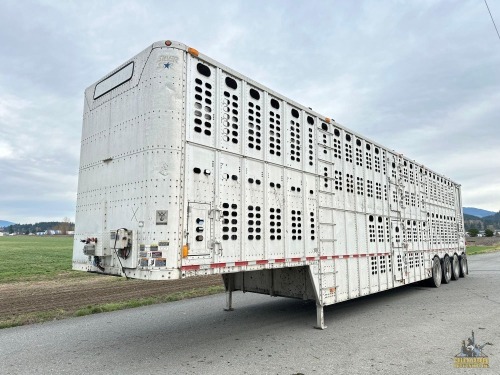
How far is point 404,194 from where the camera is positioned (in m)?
11.4

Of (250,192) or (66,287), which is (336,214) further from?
(66,287)

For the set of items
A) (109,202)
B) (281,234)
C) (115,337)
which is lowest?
(115,337)

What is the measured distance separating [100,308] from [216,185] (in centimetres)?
629

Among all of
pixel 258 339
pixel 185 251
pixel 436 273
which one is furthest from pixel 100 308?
pixel 436 273

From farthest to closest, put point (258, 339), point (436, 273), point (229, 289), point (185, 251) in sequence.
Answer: point (436, 273)
point (229, 289)
point (258, 339)
point (185, 251)

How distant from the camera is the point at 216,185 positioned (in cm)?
569

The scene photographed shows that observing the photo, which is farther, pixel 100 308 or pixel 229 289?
pixel 100 308

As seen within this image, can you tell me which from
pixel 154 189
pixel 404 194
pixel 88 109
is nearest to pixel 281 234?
pixel 154 189

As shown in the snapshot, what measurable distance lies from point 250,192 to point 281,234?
1.10 meters

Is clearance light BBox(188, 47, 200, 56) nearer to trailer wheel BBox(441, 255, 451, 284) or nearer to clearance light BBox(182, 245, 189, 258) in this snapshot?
clearance light BBox(182, 245, 189, 258)

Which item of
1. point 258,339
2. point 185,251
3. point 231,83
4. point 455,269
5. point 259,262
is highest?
point 231,83

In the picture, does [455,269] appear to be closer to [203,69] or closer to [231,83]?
[231,83]

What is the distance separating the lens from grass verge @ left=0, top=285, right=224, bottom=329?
329 inches

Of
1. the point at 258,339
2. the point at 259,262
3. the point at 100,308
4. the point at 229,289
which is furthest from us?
the point at 100,308
